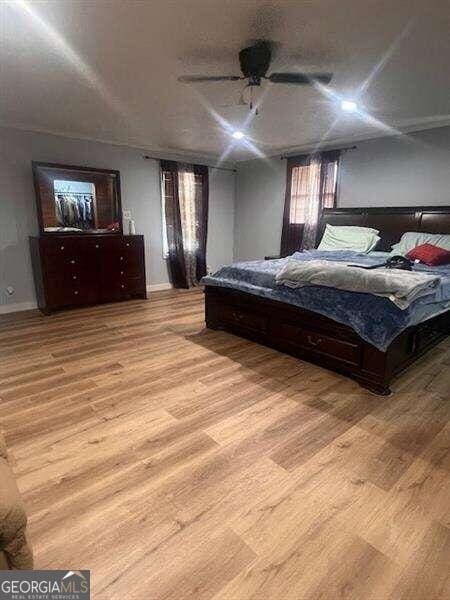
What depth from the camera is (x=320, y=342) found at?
266cm

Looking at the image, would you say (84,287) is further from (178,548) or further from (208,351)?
(178,548)

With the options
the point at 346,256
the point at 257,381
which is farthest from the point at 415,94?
the point at 257,381

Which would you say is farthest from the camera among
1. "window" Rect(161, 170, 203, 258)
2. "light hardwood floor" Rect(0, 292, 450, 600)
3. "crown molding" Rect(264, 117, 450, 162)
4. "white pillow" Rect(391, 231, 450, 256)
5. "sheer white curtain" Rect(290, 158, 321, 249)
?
"window" Rect(161, 170, 203, 258)

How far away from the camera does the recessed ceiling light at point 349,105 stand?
126 inches

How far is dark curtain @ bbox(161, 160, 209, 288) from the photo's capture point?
5.41 meters

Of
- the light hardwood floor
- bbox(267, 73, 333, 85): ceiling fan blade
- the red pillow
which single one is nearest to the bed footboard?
the light hardwood floor

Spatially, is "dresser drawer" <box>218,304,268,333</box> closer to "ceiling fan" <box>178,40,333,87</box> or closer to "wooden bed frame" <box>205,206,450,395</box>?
"wooden bed frame" <box>205,206,450,395</box>

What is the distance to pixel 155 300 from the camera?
16.4 feet

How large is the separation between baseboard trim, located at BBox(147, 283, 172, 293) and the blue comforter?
238cm

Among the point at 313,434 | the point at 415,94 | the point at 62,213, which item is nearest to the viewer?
the point at 313,434

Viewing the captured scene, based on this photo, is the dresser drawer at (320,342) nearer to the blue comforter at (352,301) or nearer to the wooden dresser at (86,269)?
the blue comforter at (352,301)

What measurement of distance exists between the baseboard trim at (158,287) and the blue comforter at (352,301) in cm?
238

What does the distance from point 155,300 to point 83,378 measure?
8.22 feet

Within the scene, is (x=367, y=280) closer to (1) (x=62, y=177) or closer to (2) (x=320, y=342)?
(2) (x=320, y=342)
